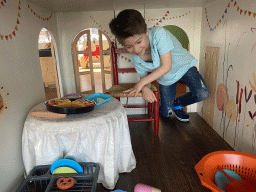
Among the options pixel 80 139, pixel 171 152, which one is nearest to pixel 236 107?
pixel 171 152

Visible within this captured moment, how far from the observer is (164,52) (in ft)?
4.92

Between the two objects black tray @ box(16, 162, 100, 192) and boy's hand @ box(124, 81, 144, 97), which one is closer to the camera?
black tray @ box(16, 162, 100, 192)

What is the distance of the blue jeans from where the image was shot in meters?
1.95

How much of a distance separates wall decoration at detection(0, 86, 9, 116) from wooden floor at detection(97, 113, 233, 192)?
2.69 feet

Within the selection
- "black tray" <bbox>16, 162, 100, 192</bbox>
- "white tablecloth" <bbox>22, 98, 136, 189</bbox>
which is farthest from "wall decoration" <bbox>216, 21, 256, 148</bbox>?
"black tray" <bbox>16, 162, 100, 192</bbox>

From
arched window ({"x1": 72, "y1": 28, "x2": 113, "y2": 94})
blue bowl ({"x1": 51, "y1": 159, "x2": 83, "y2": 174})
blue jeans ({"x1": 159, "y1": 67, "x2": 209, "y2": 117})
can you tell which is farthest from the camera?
arched window ({"x1": 72, "y1": 28, "x2": 113, "y2": 94})

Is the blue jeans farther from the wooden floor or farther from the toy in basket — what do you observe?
the toy in basket

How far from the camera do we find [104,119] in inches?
46.2

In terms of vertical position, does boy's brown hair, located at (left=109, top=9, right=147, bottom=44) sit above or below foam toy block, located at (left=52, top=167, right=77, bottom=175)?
above

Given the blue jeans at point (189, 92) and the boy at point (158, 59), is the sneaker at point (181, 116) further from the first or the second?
the blue jeans at point (189, 92)

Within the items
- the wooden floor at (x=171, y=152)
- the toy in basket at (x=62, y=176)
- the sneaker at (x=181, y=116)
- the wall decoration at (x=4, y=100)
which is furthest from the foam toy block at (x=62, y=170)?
the sneaker at (x=181, y=116)

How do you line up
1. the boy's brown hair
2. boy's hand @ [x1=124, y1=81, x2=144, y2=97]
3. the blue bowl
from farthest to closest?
boy's hand @ [x1=124, y1=81, x2=144, y2=97]
the boy's brown hair
the blue bowl

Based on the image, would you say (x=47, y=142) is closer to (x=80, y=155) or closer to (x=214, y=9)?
(x=80, y=155)

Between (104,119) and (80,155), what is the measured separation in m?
0.30
